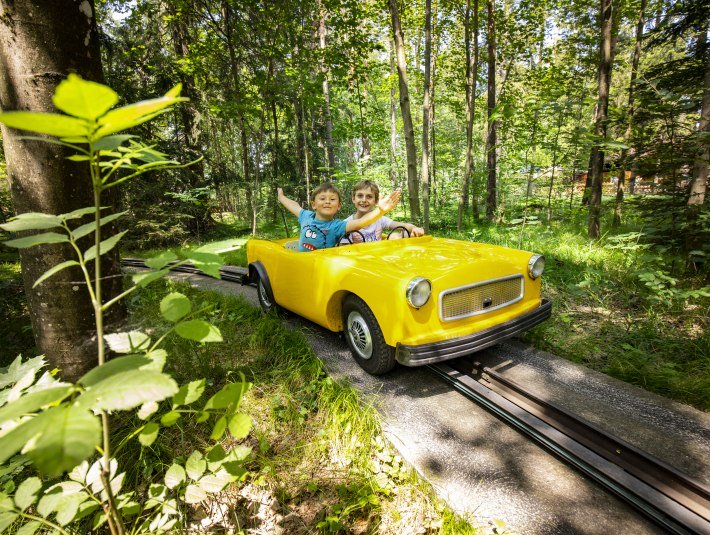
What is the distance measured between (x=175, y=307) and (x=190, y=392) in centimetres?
24

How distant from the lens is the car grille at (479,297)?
2.55 meters

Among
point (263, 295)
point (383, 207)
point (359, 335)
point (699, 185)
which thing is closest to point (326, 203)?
point (383, 207)

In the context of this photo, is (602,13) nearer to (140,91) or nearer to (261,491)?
(261,491)

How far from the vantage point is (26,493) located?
3.03ft

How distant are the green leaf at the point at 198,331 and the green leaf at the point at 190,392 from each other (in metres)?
0.15

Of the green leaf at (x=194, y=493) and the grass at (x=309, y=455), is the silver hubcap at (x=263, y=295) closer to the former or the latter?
the grass at (x=309, y=455)

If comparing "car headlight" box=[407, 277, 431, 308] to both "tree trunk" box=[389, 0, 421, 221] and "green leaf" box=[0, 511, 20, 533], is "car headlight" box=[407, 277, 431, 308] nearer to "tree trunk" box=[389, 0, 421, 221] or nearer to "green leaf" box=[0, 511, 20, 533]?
"green leaf" box=[0, 511, 20, 533]

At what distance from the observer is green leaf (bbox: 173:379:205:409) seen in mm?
872

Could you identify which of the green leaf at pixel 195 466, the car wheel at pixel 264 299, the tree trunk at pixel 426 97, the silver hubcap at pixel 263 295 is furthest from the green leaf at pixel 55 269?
the tree trunk at pixel 426 97

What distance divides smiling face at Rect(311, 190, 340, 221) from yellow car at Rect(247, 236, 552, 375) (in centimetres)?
81

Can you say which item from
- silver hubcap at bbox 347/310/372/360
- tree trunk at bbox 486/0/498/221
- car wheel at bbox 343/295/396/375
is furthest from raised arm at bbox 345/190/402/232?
tree trunk at bbox 486/0/498/221

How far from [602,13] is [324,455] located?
882 cm

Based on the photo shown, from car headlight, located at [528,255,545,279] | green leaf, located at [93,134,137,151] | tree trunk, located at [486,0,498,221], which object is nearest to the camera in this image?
green leaf, located at [93,134,137,151]

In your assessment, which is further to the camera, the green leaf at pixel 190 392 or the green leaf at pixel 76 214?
the green leaf at pixel 190 392
